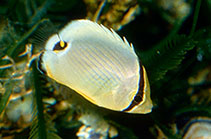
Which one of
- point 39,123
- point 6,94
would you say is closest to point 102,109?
point 39,123

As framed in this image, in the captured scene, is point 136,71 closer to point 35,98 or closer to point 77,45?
point 77,45

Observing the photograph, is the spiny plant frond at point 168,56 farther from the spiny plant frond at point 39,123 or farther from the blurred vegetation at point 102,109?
the spiny plant frond at point 39,123

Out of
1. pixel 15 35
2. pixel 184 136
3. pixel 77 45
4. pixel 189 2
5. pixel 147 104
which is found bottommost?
pixel 184 136

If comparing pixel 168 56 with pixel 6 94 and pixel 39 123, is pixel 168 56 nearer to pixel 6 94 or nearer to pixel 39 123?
pixel 39 123

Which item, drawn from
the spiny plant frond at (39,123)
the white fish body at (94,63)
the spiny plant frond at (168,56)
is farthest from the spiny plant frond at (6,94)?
the spiny plant frond at (168,56)

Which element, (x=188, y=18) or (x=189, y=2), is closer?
(x=189, y=2)

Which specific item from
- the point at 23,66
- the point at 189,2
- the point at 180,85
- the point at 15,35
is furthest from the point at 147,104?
the point at 189,2

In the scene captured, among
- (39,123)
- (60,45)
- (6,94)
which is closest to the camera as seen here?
(60,45)
